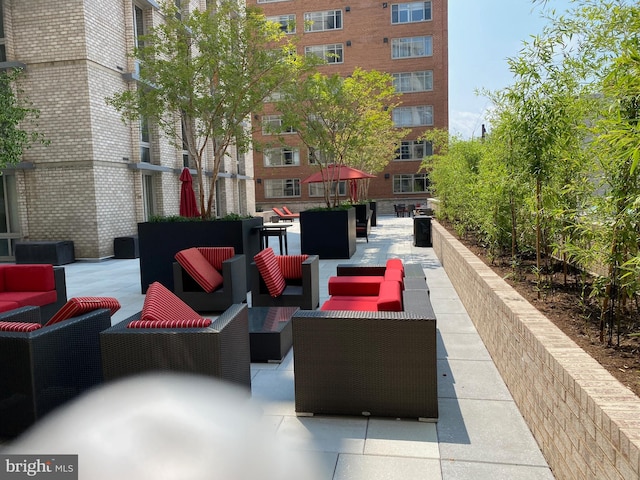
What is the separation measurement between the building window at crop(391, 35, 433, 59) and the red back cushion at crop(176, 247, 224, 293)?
2906 centimetres

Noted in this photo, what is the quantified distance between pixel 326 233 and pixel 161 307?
788 cm

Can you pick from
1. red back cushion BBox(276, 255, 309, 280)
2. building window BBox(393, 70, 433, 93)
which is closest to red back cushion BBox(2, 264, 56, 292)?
red back cushion BBox(276, 255, 309, 280)

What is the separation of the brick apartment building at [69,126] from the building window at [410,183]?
21.7 meters

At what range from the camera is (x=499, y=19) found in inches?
141

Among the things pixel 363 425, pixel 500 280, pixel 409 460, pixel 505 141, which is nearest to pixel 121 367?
pixel 363 425

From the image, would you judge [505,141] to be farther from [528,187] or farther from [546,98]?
[546,98]

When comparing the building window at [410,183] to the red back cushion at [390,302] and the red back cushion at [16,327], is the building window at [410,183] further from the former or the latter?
the red back cushion at [16,327]

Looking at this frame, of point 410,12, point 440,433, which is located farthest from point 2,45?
point 410,12

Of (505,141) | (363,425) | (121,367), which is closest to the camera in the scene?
(121,367)

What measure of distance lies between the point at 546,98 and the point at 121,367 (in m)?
3.83

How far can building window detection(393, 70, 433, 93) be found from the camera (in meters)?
31.6

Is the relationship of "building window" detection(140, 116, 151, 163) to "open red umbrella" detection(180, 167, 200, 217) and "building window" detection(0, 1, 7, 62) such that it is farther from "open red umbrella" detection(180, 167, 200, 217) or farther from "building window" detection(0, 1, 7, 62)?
"open red umbrella" detection(180, 167, 200, 217)

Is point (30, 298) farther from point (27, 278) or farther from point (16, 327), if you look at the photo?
point (16, 327)

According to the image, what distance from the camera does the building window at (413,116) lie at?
31.8 m
